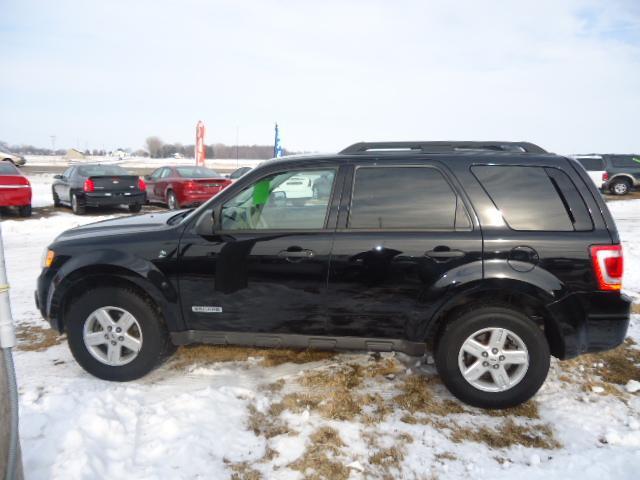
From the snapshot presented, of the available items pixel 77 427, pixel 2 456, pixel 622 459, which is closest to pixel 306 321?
pixel 77 427

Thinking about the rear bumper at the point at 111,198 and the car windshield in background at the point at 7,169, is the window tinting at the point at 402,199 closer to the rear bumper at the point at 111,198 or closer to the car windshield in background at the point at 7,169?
the rear bumper at the point at 111,198

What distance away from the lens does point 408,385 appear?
3.53 metres

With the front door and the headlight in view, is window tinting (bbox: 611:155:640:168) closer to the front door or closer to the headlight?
the front door

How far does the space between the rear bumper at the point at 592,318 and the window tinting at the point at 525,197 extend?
0.50 metres

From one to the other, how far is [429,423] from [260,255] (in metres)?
1.66

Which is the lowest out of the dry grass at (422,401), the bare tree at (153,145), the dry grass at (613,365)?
the dry grass at (422,401)

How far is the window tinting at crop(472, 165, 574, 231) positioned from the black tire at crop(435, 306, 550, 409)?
0.63 m

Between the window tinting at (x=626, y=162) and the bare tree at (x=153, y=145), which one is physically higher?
the bare tree at (x=153, y=145)

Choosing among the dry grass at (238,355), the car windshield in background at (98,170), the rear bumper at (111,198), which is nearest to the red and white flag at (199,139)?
the car windshield in background at (98,170)

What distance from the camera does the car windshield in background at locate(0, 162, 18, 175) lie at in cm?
1123

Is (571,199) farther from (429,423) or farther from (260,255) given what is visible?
(260,255)

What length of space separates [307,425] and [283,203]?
5.27 feet

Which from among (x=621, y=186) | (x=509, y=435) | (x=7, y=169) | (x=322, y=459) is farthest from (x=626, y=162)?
(x=7, y=169)

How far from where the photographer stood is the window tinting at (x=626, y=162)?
1934cm
